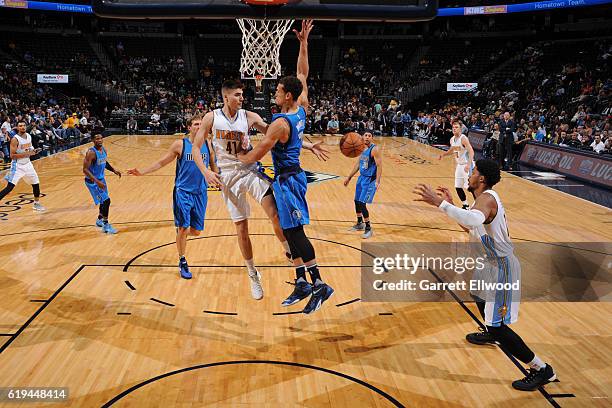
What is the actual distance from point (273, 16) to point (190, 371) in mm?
6079

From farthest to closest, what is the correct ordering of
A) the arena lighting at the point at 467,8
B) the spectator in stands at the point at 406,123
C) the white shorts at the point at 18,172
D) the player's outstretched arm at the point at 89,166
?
the arena lighting at the point at 467,8 < the spectator in stands at the point at 406,123 < the white shorts at the point at 18,172 < the player's outstretched arm at the point at 89,166

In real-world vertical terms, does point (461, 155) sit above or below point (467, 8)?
below

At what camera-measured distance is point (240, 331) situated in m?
5.45

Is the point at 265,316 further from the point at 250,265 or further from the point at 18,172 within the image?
the point at 18,172

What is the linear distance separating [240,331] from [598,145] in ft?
43.3

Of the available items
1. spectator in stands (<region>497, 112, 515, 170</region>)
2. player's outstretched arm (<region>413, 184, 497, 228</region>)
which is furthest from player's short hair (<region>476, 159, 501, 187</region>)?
spectator in stands (<region>497, 112, 515, 170</region>)

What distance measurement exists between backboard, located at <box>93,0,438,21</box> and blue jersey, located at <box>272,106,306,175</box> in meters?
4.20

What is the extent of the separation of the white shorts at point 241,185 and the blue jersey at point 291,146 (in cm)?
26

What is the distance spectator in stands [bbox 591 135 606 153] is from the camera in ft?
49.5

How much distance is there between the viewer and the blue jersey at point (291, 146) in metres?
5.05

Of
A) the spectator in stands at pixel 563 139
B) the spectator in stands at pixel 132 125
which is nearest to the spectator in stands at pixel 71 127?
the spectator in stands at pixel 132 125

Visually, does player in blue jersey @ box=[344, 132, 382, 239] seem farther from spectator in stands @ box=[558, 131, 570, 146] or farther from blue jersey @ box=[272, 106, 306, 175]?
spectator in stands @ box=[558, 131, 570, 146]

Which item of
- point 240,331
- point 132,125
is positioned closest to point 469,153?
point 240,331

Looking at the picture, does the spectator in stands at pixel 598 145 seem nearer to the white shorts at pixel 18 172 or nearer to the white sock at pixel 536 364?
the white sock at pixel 536 364
